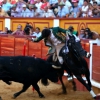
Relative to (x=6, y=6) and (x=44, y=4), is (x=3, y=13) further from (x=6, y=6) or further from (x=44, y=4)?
(x=44, y=4)

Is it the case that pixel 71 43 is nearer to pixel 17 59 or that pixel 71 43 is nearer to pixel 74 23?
pixel 17 59

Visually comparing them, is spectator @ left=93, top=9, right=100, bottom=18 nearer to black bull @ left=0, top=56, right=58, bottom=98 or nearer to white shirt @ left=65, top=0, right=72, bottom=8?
white shirt @ left=65, top=0, right=72, bottom=8

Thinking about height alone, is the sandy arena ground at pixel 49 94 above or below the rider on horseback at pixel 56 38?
below

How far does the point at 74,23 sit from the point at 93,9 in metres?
0.89

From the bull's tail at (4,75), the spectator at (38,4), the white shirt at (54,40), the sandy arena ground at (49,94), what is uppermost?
the spectator at (38,4)

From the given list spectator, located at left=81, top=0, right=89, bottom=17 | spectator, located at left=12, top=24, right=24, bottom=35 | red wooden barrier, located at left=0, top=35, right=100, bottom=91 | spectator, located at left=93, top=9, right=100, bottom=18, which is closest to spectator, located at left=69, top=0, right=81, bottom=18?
spectator, located at left=81, top=0, right=89, bottom=17

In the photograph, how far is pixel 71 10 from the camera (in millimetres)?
10312

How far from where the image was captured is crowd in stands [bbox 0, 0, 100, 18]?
381 inches

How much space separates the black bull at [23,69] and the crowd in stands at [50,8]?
3.22 meters

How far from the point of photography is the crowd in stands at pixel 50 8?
381 inches

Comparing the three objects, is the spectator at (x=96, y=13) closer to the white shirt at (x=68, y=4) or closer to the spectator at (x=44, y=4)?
the white shirt at (x=68, y=4)

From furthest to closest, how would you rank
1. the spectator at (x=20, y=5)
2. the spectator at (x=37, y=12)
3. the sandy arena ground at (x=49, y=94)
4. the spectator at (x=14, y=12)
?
the spectator at (x=14, y=12)
the spectator at (x=20, y=5)
the spectator at (x=37, y=12)
the sandy arena ground at (x=49, y=94)

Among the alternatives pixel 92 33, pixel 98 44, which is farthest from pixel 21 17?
pixel 98 44

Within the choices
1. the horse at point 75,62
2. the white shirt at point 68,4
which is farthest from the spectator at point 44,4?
the horse at point 75,62
